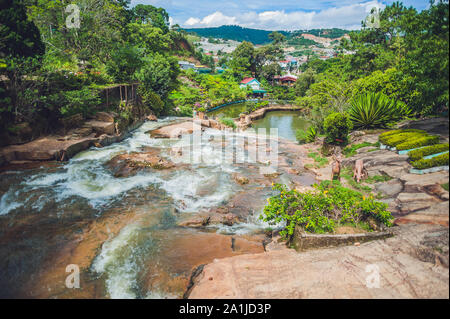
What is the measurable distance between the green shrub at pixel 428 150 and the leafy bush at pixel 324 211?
47.7 inches

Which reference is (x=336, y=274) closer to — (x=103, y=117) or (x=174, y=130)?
(x=103, y=117)

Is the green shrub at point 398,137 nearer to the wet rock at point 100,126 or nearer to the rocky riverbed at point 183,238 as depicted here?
the rocky riverbed at point 183,238

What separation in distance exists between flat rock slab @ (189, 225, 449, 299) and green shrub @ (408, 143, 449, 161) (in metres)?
1.42

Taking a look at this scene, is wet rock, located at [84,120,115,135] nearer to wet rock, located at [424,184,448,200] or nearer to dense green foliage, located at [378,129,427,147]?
dense green foliage, located at [378,129,427,147]

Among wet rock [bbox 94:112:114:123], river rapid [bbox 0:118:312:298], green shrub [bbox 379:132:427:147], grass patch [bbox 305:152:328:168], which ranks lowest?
river rapid [bbox 0:118:312:298]

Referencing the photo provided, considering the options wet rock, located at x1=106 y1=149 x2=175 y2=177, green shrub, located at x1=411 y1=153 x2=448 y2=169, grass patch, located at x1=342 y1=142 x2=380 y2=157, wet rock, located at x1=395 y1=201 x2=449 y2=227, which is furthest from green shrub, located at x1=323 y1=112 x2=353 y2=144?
wet rock, located at x1=395 y1=201 x2=449 y2=227

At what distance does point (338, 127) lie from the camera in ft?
44.2

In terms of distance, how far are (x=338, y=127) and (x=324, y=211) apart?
881cm

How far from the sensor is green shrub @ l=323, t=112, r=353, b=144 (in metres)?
13.4

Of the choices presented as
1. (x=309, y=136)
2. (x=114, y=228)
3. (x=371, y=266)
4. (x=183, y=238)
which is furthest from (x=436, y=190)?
(x=309, y=136)

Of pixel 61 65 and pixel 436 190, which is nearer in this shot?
pixel 436 190

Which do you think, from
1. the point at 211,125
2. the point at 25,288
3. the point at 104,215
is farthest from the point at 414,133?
the point at 211,125

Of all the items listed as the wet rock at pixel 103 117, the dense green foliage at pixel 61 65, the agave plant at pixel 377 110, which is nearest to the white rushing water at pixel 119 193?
the wet rock at pixel 103 117

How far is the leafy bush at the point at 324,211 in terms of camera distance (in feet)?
18.2
